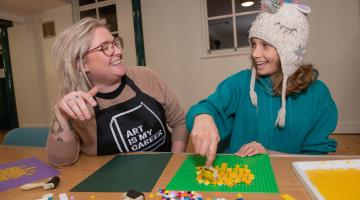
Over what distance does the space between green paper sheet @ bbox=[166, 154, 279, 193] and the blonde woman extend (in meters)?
0.38

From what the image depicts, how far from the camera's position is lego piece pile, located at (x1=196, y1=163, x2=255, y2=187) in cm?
78

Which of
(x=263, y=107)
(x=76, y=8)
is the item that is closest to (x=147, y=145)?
(x=263, y=107)

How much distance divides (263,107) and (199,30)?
2.94 metres

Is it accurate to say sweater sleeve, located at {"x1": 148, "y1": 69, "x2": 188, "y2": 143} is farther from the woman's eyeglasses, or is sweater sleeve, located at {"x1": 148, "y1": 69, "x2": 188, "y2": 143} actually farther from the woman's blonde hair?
the woman's blonde hair

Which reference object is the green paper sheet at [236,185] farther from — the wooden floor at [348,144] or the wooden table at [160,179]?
the wooden floor at [348,144]

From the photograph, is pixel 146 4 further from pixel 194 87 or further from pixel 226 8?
pixel 194 87

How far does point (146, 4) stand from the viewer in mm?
4223

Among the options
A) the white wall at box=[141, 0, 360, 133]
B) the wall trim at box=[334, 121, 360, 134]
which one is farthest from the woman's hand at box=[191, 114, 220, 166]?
the wall trim at box=[334, 121, 360, 134]

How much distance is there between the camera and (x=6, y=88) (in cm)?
493

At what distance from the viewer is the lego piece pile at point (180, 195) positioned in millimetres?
694

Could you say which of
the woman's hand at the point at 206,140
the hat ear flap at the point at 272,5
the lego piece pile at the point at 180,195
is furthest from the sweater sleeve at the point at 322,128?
the lego piece pile at the point at 180,195

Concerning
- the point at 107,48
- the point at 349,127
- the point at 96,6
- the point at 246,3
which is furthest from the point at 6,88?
the point at 349,127

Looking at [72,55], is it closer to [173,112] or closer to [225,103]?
[173,112]

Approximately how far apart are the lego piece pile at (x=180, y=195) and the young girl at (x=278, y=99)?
349 mm
